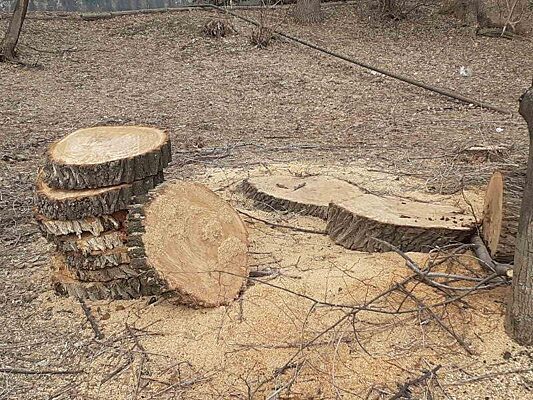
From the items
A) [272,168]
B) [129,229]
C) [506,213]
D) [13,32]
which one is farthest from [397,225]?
[13,32]

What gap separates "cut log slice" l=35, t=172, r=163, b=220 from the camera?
3020 mm

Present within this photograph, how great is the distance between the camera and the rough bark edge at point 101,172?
3.04m

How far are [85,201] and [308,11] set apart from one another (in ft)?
28.4

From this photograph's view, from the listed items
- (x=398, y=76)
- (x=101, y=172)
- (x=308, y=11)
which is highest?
(x=101, y=172)

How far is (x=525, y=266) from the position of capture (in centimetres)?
250

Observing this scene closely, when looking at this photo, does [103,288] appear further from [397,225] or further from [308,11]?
[308,11]

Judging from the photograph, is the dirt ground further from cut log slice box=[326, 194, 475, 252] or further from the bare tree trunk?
the bare tree trunk

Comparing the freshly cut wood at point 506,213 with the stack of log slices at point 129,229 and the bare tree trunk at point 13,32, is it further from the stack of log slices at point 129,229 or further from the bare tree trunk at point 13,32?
the bare tree trunk at point 13,32

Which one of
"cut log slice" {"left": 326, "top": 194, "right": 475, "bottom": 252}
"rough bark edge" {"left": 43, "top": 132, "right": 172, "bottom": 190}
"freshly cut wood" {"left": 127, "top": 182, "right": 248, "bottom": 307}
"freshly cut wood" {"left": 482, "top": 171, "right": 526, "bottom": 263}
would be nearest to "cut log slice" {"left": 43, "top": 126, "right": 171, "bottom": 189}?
"rough bark edge" {"left": 43, "top": 132, "right": 172, "bottom": 190}

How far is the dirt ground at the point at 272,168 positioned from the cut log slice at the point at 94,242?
0.27 m

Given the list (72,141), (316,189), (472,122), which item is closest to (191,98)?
(472,122)

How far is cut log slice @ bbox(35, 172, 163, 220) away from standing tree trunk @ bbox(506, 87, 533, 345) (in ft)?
5.47

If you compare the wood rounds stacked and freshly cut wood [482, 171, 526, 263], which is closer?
freshly cut wood [482, 171, 526, 263]

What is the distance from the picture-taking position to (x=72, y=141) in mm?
3338
